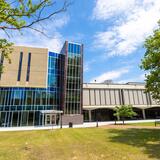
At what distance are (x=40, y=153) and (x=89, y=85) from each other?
3953 centimetres

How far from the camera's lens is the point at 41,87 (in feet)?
129

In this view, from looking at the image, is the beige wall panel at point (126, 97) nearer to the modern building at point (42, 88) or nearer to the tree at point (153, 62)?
the modern building at point (42, 88)

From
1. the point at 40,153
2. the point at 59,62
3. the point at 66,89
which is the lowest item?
the point at 40,153

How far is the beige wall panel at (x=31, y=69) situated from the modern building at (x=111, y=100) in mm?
14626

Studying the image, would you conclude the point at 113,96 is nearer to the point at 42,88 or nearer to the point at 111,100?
the point at 111,100

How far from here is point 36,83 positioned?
39.0 meters

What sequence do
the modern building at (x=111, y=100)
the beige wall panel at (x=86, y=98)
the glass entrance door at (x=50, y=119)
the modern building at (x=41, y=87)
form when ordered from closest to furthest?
the modern building at (x=41, y=87), the glass entrance door at (x=50, y=119), the beige wall panel at (x=86, y=98), the modern building at (x=111, y=100)

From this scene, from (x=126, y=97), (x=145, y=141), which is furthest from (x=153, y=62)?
(x=126, y=97)

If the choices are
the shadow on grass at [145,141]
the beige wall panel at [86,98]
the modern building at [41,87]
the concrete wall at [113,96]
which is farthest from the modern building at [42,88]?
the shadow on grass at [145,141]

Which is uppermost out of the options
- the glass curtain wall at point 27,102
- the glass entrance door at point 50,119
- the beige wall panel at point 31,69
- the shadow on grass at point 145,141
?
the beige wall panel at point 31,69

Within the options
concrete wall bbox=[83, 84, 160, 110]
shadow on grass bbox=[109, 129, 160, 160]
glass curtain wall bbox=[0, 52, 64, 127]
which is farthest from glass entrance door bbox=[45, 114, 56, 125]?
shadow on grass bbox=[109, 129, 160, 160]

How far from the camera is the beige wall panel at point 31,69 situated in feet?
123

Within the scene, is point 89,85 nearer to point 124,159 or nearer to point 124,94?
point 124,94

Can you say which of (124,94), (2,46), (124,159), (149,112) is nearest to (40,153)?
(124,159)
